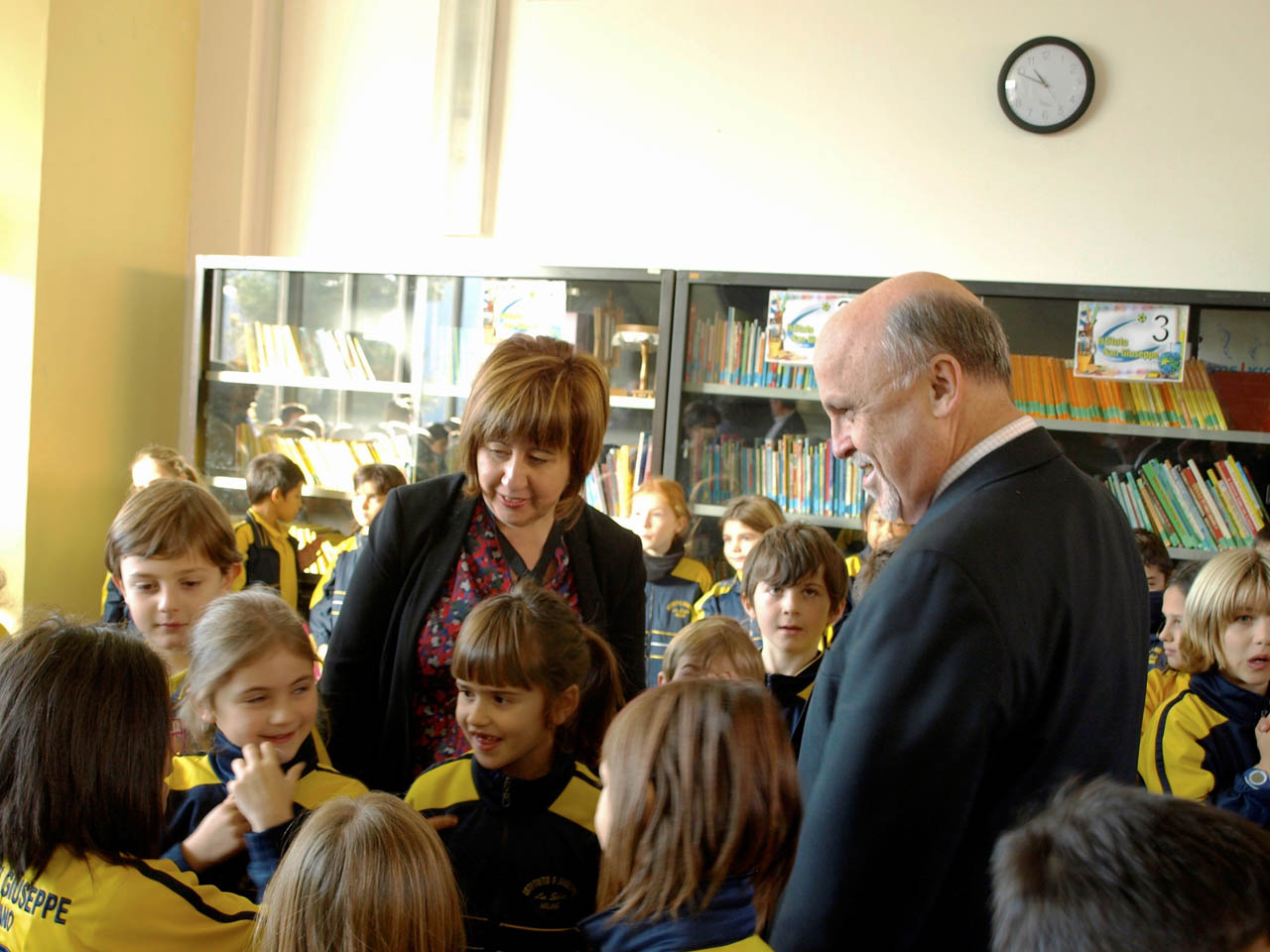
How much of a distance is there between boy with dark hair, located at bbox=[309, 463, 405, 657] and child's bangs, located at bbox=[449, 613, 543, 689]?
2.22 metres

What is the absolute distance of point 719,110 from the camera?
494 centimetres

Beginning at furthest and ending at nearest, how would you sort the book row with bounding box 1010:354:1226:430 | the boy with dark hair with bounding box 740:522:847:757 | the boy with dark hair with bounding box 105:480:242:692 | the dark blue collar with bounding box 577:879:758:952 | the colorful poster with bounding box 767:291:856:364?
the colorful poster with bounding box 767:291:856:364 < the book row with bounding box 1010:354:1226:430 < the boy with dark hair with bounding box 740:522:847:757 < the boy with dark hair with bounding box 105:480:242:692 < the dark blue collar with bounding box 577:879:758:952

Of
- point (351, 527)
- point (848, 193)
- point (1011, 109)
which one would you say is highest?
point (1011, 109)

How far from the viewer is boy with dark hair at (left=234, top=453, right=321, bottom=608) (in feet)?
14.3

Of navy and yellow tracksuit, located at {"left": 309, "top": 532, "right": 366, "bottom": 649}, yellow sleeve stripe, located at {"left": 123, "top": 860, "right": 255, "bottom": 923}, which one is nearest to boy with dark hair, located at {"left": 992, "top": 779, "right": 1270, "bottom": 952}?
Answer: yellow sleeve stripe, located at {"left": 123, "top": 860, "right": 255, "bottom": 923}

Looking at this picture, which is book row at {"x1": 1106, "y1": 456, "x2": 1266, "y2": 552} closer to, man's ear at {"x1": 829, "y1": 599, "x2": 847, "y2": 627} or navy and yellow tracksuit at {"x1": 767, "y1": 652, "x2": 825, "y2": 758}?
man's ear at {"x1": 829, "y1": 599, "x2": 847, "y2": 627}

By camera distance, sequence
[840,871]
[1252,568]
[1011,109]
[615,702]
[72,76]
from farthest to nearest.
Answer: [72,76] < [1011,109] < [1252,568] < [615,702] < [840,871]

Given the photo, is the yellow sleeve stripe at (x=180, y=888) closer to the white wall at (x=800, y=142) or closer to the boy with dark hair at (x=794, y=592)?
the boy with dark hair at (x=794, y=592)

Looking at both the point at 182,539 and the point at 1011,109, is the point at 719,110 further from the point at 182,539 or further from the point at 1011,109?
the point at 182,539

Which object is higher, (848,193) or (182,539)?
(848,193)

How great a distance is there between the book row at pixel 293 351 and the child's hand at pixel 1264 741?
13.0ft

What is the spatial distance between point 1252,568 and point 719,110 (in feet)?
10.6

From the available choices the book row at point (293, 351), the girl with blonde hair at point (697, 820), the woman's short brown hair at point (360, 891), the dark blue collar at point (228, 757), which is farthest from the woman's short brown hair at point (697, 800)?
the book row at point (293, 351)


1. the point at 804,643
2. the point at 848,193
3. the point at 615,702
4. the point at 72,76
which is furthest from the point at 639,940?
the point at 72,76
